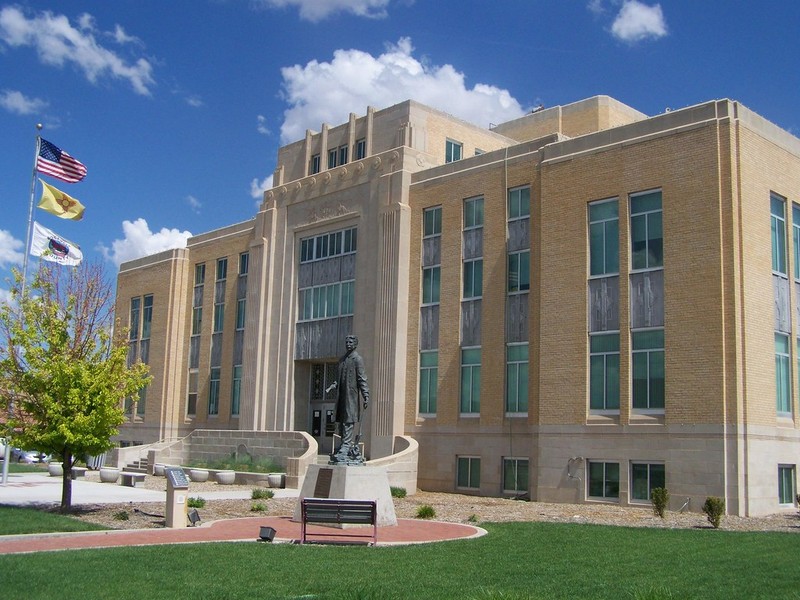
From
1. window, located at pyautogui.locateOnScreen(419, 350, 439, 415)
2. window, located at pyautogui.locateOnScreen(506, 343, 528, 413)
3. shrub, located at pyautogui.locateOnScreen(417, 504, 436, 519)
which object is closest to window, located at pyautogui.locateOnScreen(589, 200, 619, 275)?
window, located at pyautogui.locateOnScreen(506, 343, 528, 413)

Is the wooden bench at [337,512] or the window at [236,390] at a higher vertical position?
the window at [236,390]

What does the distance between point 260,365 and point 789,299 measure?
81.0 feet

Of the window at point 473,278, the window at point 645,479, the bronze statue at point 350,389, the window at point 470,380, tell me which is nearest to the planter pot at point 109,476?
the window at point 470,380

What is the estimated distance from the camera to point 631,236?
29.3 m

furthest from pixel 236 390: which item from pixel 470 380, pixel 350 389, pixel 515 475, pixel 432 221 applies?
pixel 350 389

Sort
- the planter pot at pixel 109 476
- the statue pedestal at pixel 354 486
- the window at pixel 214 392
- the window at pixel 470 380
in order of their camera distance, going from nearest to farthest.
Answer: the statue pedestal at pixel 354 486
the window at pixel 470 380
the planter pot at pixel 109 476
the window at pixel 214 392

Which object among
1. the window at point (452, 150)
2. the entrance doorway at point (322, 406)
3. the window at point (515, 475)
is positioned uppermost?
the window at point (452, 150)

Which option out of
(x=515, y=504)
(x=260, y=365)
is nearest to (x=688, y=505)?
(x=515, y=504)

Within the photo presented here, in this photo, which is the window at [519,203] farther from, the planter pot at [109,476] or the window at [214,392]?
the window at [214,392]

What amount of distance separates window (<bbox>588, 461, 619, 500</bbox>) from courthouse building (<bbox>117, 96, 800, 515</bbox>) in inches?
3.1

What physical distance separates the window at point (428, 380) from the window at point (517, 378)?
356 centimetres

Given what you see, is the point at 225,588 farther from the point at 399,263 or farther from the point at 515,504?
the point at 399,263

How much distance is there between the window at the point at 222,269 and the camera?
164 feet

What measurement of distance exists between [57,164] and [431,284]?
50.5 ft
